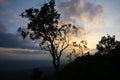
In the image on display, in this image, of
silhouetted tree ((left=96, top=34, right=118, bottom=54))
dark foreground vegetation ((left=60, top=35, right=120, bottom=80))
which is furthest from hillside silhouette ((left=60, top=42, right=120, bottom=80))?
silhouetted tree ((left=96, top=34, right=118, bottom=54))

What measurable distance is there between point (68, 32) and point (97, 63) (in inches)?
555

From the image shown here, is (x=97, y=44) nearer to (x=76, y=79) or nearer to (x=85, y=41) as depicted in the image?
(x=85, y=41)

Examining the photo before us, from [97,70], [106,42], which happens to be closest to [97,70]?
[97,70]

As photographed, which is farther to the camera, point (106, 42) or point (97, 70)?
point (106, 42)

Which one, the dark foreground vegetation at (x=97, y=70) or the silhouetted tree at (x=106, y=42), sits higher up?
the silhouetted tree at (x=106, y=42)

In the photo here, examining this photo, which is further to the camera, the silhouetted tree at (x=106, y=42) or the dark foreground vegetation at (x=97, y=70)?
the silhouetted tree at (x=106, y=42)

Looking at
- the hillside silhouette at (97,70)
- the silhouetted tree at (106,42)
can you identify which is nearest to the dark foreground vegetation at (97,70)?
the hillside silhouette at (97,70)

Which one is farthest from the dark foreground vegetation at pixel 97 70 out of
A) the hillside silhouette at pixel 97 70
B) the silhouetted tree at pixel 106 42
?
the silhouetted tree at pixel 106 42

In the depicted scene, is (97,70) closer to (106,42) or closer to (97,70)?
(97,70)

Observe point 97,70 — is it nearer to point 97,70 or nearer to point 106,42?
point 97,70

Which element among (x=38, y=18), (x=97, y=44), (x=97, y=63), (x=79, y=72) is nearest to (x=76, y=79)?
(x=79, y=72)

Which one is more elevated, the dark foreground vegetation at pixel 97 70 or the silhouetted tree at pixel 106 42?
the silhouetted tree at pixel 106 42

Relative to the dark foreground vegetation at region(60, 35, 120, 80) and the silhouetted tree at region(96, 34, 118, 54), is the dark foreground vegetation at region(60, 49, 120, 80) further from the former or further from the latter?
the silhouetted tree at region(96, 34, 118, 54)

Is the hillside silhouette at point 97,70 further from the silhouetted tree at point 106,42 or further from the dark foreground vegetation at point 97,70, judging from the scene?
the silhouetted tree at point 106,42
